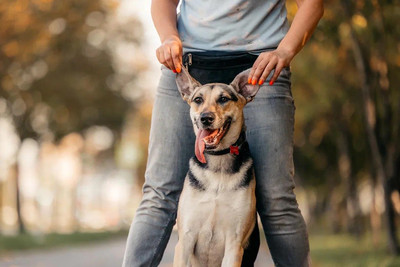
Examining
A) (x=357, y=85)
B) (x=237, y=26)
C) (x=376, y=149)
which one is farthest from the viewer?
(x=357, y=85)

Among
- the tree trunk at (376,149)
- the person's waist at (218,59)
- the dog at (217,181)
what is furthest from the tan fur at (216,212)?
the tree trunk at (376,149)

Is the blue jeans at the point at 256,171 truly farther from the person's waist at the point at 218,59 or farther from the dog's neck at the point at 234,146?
the person's waist at the point at 218,59

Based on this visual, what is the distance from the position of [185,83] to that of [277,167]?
714mm

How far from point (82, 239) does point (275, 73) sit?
81.4ft

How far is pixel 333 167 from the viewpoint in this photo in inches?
1404

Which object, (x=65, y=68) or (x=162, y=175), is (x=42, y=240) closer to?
(x=65, y=68)

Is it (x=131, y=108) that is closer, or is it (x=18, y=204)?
(x=18, y=204)

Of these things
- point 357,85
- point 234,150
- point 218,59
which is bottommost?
point 357,85

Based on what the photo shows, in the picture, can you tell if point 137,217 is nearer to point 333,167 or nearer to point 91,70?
point 91,70

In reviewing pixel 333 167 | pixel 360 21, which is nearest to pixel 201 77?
pixel 360 21

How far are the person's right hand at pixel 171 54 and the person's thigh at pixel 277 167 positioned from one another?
0.55 metres

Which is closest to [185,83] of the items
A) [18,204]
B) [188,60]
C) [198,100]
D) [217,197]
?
[198,100]

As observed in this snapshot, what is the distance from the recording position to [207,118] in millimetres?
4430

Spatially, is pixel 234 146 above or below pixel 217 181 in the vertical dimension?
above
